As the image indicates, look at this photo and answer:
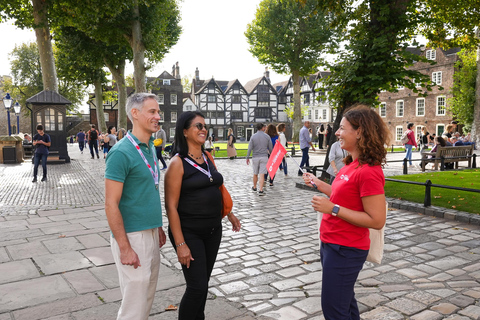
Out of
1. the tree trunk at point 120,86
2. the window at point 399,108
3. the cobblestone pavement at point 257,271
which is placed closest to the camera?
the cobblestone pavement at point 257,271

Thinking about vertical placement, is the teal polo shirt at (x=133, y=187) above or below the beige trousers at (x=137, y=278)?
above

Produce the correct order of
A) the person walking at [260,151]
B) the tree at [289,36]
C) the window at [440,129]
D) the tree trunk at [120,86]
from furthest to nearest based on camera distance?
the window at [440,129] → the tree at [289,36] → the tree trunk at [120,86] → the person walking at [260,151]

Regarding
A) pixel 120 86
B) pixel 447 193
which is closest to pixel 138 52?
pixel 120 86

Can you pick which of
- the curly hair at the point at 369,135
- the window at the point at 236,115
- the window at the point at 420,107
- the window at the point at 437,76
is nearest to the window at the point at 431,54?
the window at the point at 437,76

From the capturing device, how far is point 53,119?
68.3ft

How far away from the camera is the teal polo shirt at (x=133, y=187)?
2.57m

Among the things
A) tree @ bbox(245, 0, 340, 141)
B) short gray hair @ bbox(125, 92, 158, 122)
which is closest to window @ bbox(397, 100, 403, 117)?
tree @ bbox(245, 0, 340, 141)

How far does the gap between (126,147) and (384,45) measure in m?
8.79

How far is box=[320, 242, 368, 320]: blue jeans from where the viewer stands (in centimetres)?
243

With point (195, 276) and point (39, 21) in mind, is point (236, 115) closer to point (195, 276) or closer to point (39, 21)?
point (39, 21)

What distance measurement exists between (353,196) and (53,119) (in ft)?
71.2

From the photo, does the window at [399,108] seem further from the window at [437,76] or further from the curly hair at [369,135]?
the curly hair at [369,135]

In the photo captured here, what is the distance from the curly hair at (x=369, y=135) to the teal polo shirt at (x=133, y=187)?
151 centimetres

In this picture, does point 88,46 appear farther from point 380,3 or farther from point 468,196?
point 468,196
